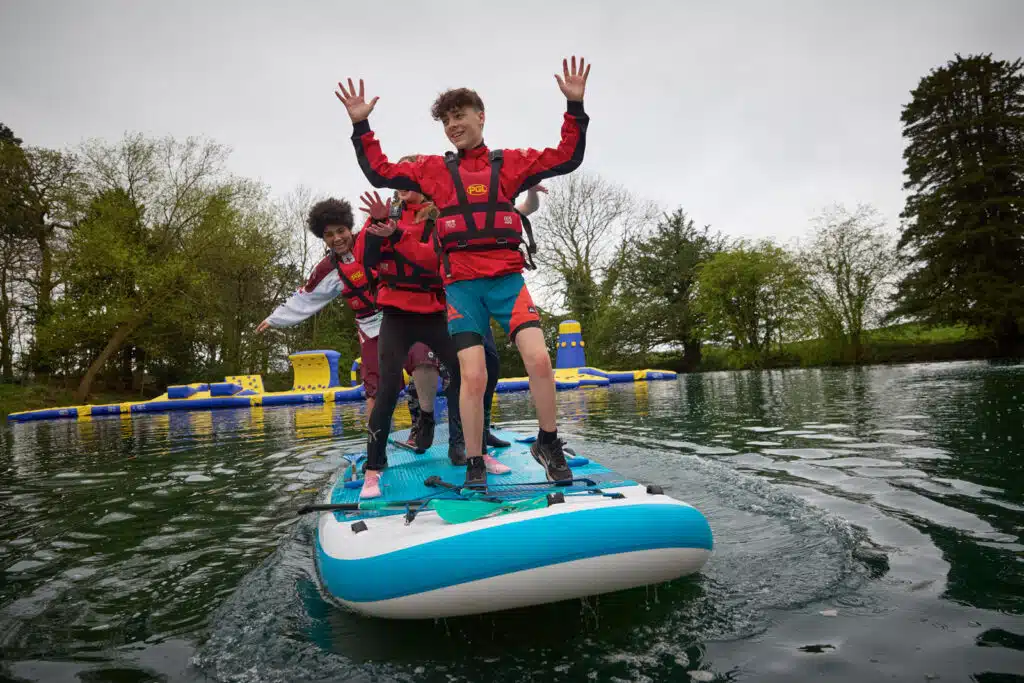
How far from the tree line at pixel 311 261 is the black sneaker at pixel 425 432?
73.9 ft

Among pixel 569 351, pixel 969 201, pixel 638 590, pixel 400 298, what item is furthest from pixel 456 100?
pixel 969 201

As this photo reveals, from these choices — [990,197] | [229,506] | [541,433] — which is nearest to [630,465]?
[541,433]

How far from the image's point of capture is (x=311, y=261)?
30.4 metres

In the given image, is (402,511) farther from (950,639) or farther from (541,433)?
(950,639)

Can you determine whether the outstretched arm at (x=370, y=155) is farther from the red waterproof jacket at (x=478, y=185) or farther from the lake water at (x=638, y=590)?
the lake water at (x=638, y=590)

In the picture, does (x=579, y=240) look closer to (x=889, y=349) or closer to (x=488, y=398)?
(x=889, y=349)

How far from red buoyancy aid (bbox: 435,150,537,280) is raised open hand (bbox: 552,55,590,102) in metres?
0.48

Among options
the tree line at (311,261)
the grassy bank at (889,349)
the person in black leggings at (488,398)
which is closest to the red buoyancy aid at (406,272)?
the person in black leggings at (488,398)

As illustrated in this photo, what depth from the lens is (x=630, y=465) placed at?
479 cm

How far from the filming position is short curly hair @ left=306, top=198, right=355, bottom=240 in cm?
464

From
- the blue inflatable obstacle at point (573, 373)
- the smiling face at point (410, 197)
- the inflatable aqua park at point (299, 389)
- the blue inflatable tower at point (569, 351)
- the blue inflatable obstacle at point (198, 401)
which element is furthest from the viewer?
the blue inflatable tower at point (569, 351)

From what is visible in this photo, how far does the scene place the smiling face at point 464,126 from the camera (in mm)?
3316

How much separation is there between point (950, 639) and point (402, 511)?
1915 millimetres

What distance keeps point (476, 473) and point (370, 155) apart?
172 centimetres
